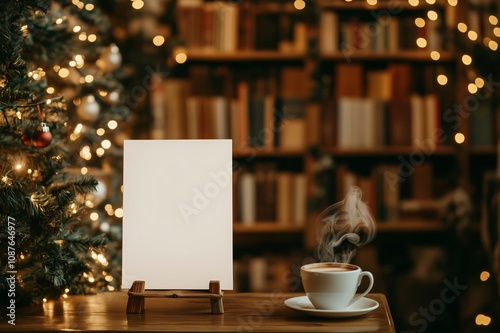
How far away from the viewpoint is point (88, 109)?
2049 millimetres

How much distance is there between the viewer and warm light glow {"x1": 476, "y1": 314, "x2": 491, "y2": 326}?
2.62 meters

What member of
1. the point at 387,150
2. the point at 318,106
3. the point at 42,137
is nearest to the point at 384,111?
the point at 387,150

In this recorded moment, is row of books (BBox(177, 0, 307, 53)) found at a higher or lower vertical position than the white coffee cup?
higher

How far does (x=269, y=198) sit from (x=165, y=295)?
1.75 m

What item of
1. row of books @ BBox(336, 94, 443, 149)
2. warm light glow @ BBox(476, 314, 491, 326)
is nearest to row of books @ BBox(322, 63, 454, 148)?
row of books @ BBox(336, 94, 443, 149)

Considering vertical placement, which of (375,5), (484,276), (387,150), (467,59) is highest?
(375,5)

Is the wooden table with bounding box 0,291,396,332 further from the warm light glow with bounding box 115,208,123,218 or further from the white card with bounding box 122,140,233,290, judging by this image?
the warm light glow with bounding box 115,208,123,218

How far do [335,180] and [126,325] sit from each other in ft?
6.33

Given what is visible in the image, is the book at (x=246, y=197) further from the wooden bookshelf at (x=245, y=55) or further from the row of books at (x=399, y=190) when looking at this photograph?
the wooden bookshelf at (x=245, y=55)

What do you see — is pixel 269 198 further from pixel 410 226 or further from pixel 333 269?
pixel 333 269

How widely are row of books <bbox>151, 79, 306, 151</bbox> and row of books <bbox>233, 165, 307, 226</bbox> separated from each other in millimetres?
136

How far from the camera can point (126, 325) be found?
1020mm

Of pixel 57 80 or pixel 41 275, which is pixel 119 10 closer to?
pixel 57 80

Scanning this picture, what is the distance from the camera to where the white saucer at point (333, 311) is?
106cm
